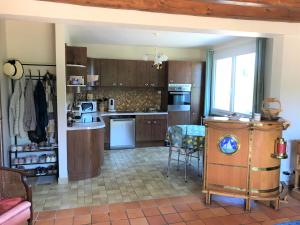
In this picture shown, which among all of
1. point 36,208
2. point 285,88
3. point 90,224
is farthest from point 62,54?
point 285,88

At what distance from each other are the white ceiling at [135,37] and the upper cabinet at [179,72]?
53 centimetres

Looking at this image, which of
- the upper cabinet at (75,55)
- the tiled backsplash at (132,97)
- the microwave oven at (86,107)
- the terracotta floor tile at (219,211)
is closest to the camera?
the terracotta floor tile at (219,211)

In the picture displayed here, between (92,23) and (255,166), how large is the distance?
8.37 ft

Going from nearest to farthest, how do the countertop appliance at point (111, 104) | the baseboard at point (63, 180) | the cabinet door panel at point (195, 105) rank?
1. the baseboard at point (63, 180)
2. the countertop appliance at point (111, 104)
3. the cabinet door panel at point (195, 105)

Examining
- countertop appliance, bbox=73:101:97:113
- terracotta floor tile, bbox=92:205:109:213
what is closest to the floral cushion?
terracotta floor tile, bbox=92:205:109:213

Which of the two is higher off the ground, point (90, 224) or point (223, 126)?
point (223, 126)

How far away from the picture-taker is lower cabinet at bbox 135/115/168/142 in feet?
20.0

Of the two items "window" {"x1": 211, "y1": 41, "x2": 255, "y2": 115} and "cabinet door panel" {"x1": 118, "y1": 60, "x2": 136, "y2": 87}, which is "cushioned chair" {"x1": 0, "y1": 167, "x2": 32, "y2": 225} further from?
"window" {"x1": 211, "y1": 41, "x2": 255, "y2": 115}

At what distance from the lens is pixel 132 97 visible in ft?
21.7

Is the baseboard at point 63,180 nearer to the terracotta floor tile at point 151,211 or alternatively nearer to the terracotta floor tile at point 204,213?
the terracotta floor tile at point 151,211

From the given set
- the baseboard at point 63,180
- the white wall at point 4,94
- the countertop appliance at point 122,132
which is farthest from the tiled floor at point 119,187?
the countertop appliance at point 122,132

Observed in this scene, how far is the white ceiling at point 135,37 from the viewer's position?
466 cm

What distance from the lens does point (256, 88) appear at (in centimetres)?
468

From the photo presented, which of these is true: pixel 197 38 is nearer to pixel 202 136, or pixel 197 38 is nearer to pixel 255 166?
pixel 202 136
